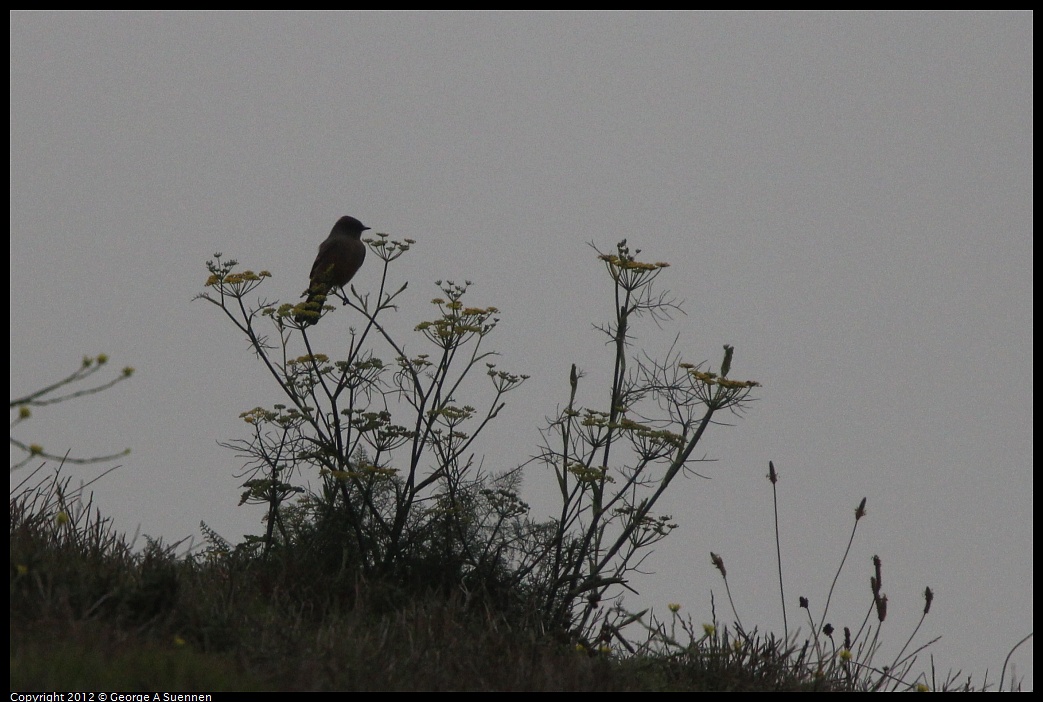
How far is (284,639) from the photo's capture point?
407 centimetres

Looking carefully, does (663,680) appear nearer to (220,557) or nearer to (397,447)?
(397,447)

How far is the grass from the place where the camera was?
11.2ft

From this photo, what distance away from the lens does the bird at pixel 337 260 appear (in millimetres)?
5855

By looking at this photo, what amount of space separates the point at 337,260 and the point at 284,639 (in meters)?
2.78

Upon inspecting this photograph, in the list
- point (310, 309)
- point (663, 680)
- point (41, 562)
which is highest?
point (310, 309)

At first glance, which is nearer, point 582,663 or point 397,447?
point 582,663

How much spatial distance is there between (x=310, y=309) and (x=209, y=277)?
20.8 inches

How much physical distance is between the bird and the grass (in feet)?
4.65

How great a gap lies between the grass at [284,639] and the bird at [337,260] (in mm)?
1416

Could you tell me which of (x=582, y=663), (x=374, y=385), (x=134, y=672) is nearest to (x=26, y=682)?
(x=134, y=672)

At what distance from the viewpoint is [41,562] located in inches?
166

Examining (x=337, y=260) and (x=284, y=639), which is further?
(x=337, y=260)

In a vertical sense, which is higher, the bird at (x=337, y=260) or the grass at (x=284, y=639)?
the bird at (x=337, y=260)

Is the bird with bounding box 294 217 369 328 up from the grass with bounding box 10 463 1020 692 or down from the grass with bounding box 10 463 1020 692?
up
